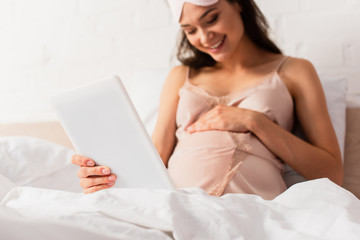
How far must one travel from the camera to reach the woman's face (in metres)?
1.37

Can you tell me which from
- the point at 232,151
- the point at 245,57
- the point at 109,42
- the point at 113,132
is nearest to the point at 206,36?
the point at 245,57

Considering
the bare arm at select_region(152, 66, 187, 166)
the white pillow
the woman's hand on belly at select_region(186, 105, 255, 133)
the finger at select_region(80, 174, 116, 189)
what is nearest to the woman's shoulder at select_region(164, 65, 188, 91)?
the bare arm at select_region(152, 66, 187, 166)

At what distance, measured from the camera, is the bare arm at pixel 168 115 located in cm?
148

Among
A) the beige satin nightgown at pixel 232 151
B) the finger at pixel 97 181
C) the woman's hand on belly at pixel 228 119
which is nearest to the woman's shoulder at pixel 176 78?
the beige satin nightgown at pixel 232 151

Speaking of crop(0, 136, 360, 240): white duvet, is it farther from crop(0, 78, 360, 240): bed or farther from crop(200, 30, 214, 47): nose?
crop(200, 30, 214, 47): nose

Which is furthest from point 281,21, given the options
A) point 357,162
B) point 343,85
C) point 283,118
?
point 357,162

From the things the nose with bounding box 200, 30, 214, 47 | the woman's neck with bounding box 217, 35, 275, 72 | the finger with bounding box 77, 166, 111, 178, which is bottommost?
the woman's neck with bounding box 217, 35, 275, 72

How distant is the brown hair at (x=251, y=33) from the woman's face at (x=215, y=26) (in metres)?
0.06

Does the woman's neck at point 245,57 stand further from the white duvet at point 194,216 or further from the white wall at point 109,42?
the white duvet at point 194,216

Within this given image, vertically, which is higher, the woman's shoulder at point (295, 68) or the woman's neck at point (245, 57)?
the woman's neck at point (245, 57)

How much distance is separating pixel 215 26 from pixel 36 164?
2.23 feet

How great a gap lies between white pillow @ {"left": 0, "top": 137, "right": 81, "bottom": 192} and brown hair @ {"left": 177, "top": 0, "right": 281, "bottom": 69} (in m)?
0.55

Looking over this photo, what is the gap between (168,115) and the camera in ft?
4.96

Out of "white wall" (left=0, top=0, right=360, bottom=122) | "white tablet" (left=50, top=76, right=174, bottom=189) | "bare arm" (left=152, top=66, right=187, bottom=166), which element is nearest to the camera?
"white tablet" (left=50, top=76, right=174, bottom=189)
